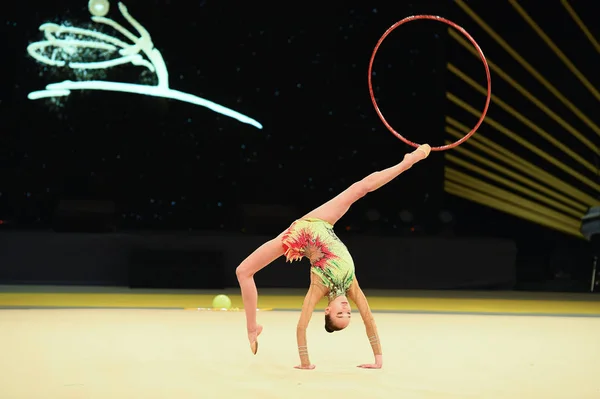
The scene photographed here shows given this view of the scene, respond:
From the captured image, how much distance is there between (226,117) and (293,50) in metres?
1.56

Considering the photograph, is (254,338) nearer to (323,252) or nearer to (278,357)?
(278,357)

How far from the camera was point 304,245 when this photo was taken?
694 cm

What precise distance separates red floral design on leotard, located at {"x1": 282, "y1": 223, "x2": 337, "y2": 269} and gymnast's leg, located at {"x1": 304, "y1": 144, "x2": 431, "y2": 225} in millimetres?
192

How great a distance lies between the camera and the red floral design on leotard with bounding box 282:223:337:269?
6840 mm

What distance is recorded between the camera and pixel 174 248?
1386 cm

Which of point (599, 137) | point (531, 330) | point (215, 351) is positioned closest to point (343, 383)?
point (215, 351)

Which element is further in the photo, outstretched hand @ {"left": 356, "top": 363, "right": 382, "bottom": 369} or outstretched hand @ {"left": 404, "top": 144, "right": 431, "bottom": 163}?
outstretched hand @ {"left": 404, "top": 144, "right": 431, "bottom": 163}

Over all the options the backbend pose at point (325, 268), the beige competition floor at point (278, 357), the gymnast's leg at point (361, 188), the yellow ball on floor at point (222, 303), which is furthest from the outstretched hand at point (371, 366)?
the yellow ball on floor at point (222, 303)

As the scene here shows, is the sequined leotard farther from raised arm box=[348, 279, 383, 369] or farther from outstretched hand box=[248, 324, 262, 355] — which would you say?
outstretched hand box=[248, 324, 262, 355]

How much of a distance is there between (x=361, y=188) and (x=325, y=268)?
28.5 inches

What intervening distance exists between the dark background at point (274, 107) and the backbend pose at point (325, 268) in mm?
7630

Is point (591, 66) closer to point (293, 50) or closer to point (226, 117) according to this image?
point (293, 50)

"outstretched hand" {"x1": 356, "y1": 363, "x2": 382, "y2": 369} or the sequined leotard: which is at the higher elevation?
the sequined leotard

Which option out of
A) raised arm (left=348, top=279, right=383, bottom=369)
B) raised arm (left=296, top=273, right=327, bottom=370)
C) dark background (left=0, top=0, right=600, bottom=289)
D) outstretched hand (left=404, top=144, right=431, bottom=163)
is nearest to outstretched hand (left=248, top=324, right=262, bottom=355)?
raised arm (left=296, top=273, right=327, bottom=370)
